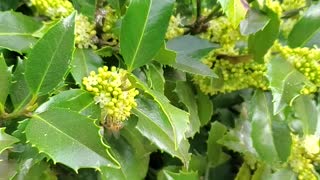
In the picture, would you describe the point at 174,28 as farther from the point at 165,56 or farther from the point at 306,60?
the point at 306,60

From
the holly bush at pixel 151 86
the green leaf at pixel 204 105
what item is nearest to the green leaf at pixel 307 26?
the holly bush at pixel 151 86

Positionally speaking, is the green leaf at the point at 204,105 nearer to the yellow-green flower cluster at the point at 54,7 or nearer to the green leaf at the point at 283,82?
the green leaf at the point at 283,82

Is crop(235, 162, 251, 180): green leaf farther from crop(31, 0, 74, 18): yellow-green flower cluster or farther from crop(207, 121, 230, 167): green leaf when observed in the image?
crop(31, 0, 74, 18): yellow-green flower cluster

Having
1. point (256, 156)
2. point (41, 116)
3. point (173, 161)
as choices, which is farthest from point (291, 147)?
point (41, 116)

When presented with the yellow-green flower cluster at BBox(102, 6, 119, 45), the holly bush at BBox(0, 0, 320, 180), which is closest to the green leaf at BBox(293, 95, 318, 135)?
the holly bush at BBox(0, 0, 320, 180)

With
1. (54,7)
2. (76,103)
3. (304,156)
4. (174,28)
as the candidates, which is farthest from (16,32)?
(304,156)

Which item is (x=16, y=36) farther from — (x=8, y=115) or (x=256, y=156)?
(x=256, y=156)
